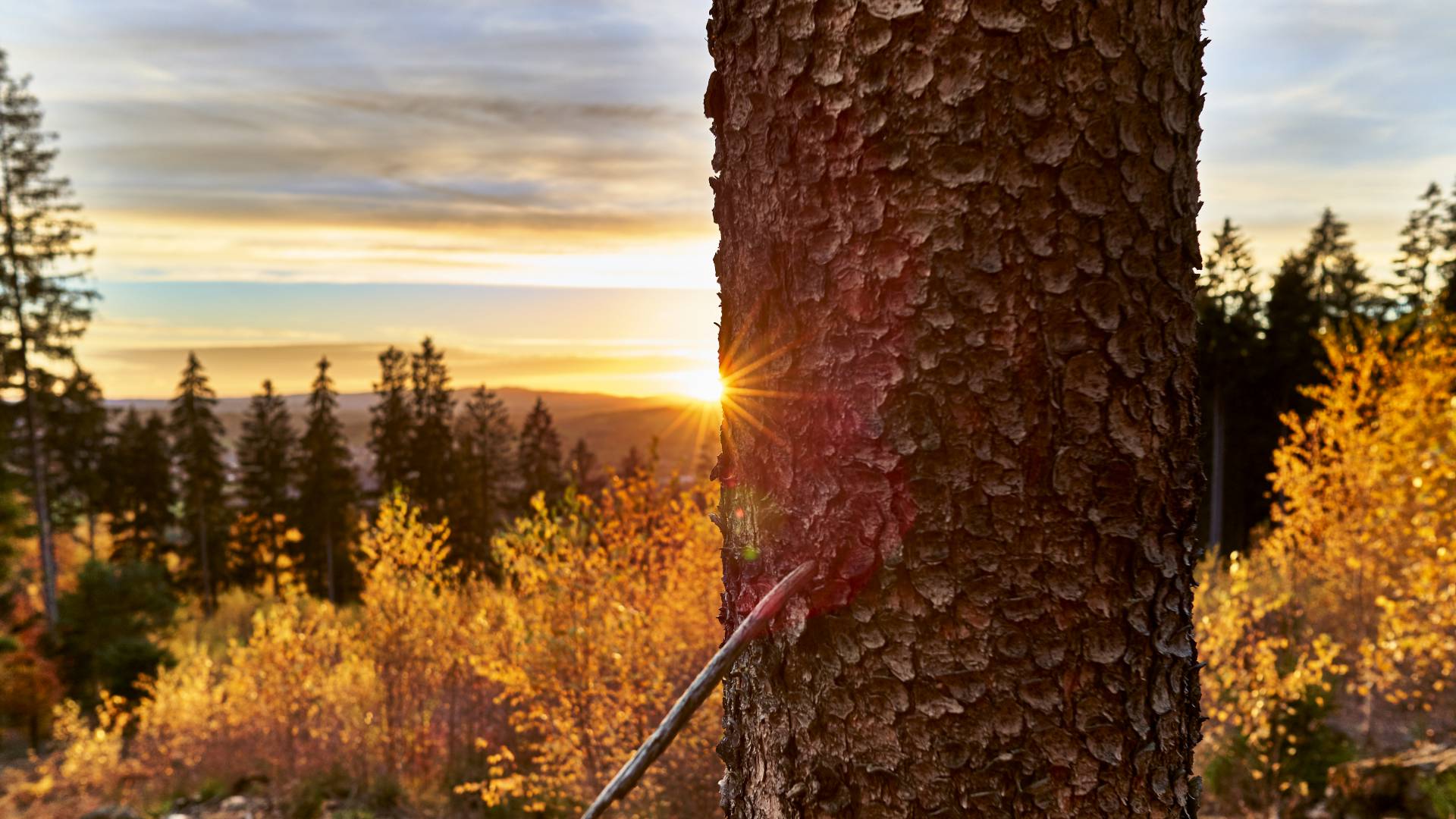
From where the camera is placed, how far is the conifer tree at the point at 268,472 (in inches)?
1134

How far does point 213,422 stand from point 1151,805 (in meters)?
34.2

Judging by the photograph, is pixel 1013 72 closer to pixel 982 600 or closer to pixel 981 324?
pixel 981 324

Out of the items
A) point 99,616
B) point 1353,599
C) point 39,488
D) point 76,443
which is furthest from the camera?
point 76,443

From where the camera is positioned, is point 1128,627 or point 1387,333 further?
point 1387,333

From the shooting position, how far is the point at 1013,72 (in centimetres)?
101

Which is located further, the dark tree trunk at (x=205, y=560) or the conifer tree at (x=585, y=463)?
the dark tree trunk at (x=205, y=560)

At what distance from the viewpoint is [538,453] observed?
97.6 feet

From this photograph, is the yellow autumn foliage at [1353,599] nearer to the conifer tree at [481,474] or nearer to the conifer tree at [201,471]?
the conifer tree at [481,474]

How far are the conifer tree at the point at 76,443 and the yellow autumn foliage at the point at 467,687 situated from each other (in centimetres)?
1245

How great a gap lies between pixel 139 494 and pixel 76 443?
360 centimetres

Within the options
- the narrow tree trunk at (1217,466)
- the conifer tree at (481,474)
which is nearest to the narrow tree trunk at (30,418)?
the conifer tree at (481,474)

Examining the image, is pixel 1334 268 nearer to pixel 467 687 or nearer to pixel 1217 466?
pixel 1217 466

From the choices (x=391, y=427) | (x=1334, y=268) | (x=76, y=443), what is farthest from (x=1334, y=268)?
(x=76, y=443)

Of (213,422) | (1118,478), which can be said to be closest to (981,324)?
(1118,478)
